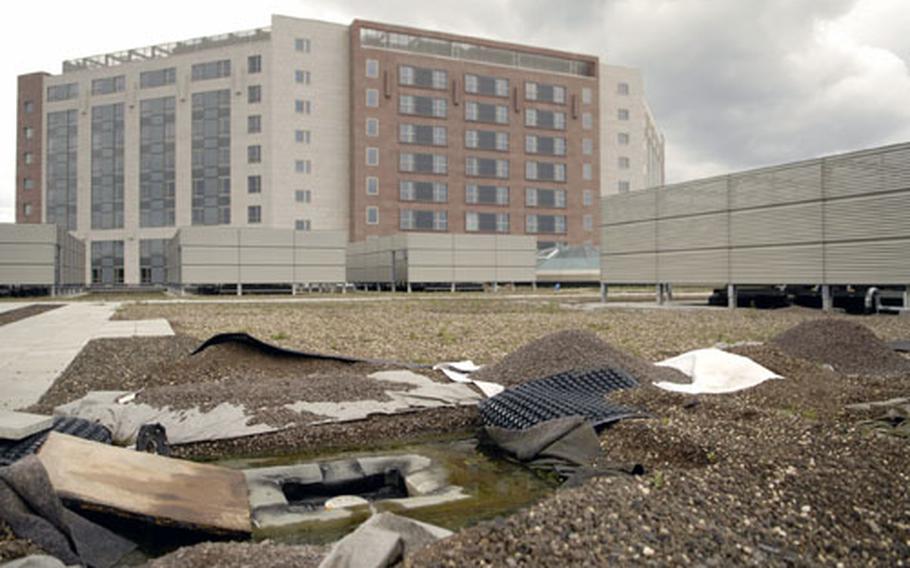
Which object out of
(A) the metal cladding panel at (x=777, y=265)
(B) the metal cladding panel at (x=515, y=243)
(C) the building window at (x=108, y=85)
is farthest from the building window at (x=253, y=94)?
(A) the metal cladding panel at (x=777, y=265)

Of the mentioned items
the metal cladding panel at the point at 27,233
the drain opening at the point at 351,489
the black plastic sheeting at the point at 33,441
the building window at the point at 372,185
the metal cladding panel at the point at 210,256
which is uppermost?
the building window at the point at 372,185

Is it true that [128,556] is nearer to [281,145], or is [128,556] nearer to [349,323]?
[349,323]

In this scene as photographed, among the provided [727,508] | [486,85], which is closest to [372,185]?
[486,85]

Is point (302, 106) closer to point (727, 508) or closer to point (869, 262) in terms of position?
point (869, 262)

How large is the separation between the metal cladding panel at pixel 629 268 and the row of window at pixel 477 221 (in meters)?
41.7

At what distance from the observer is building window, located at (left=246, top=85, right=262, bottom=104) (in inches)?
2616

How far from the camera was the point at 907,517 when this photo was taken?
3.28 meters

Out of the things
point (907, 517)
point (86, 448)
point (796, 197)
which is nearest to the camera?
point (907, 517)

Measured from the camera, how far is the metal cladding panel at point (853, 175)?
18.8 m

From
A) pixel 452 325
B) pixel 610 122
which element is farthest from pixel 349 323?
pixel 610 122

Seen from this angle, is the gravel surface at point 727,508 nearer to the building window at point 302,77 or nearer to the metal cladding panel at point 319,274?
the metal cladding panel at point 319,274

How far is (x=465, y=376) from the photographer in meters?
8.22

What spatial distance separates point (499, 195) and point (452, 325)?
2300 inches

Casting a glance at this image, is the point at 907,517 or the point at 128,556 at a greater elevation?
the point at 907,517
